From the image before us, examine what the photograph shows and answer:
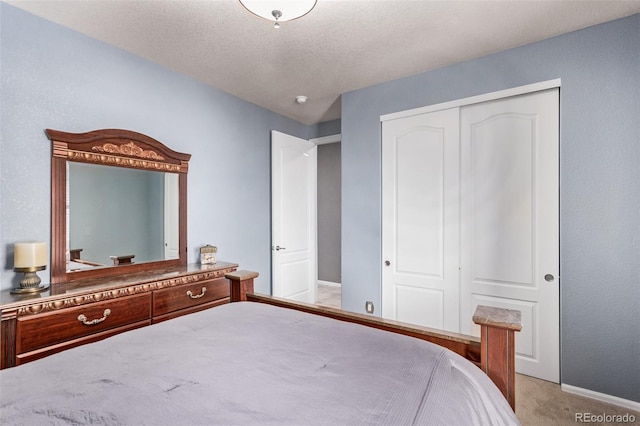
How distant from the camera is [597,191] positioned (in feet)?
7.15

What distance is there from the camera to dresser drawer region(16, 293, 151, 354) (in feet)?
5.47

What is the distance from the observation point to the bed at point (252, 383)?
2.52 feet

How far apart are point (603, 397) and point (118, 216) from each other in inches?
152

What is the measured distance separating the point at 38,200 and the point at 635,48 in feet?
13.5

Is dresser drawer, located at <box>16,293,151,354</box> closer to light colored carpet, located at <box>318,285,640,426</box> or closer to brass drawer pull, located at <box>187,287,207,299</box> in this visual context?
brass drawer pull, located at <box>187,287,207,299</box>

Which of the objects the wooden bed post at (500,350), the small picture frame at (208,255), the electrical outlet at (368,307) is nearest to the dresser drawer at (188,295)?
the small picture frame at (208,255)

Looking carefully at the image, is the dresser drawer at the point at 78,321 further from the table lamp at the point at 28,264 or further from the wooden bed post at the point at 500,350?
the wooden bed post at the point at 500,350

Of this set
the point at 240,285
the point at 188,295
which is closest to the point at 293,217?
the point at 188,295

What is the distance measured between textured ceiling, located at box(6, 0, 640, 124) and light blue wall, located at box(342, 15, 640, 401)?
0.59ft

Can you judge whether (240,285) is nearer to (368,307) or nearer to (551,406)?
(368,307)

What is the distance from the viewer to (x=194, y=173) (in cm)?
302

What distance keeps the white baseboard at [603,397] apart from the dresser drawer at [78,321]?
10.2 ft

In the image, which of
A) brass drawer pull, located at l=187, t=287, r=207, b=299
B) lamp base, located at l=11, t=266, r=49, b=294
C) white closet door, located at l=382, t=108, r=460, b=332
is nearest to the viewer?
lamp base, located at l=11, t=266, r=49, b=294

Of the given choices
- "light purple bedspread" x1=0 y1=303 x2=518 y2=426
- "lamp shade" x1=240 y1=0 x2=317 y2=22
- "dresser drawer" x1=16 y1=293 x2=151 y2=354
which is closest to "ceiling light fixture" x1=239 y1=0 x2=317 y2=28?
"lamp shade" x1=240 y1=0 x2=317 y2=22
